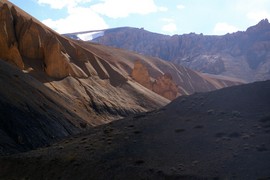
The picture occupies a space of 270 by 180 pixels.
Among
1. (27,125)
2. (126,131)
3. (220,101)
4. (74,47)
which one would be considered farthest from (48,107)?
(74,47)

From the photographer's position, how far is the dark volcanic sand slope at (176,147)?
957 inches

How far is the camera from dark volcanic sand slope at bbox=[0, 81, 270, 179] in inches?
957

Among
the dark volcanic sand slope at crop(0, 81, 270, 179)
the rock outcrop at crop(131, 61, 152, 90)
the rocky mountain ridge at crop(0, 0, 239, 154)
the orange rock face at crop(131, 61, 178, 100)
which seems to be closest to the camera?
the dark volcanic sand slope at crop(0, 81, 270, 179)

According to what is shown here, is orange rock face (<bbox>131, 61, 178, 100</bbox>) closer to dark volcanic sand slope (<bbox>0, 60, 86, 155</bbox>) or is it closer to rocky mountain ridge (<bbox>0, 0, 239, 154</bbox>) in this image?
rocky mountain ridge (<bbox>0, 0, 239, 154</bbox>)

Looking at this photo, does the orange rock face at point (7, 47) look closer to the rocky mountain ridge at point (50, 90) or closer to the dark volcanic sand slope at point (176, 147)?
the rocky mountain ridge at point (50, 90)

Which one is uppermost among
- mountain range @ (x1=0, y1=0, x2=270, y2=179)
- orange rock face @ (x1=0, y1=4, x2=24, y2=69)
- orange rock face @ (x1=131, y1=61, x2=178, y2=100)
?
orange rock face @ (x1=0, y1=4, x2=24, y2=69)

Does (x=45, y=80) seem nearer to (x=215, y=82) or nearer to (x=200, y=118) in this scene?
(x=200, y=118)

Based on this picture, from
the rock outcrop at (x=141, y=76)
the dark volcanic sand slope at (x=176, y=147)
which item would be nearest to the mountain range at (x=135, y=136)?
the dark volcanic sand slope at (x=176, y=147)

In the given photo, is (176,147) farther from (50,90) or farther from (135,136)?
(50,90)

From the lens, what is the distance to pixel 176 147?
2794 cm

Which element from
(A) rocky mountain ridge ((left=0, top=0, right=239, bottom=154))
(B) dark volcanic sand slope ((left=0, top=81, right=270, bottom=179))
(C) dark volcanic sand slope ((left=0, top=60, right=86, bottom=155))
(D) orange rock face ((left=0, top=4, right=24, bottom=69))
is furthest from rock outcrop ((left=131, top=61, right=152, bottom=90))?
(B) dark volcanic sand slope ((left=0, top=81, right=270, bottom=179))

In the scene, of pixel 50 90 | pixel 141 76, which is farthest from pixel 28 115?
pixel 141 76

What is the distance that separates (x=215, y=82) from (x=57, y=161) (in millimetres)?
149701

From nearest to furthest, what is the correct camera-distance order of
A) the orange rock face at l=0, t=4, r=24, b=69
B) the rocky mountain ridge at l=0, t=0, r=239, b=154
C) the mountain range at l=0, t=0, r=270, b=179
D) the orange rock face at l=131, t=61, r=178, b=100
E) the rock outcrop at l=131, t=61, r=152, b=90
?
the mountain range at l=0, t=0, r=270, b=179 < the rocky mountain ridge at l=0, t=0, r=239, b=154 < the orange rock face at l=0, t=4, r=24, b=69 < the rock outcrop at l=131, t=61, r=152, b=90 < the orange rock face at l=131, t=61, r=178, b=100
